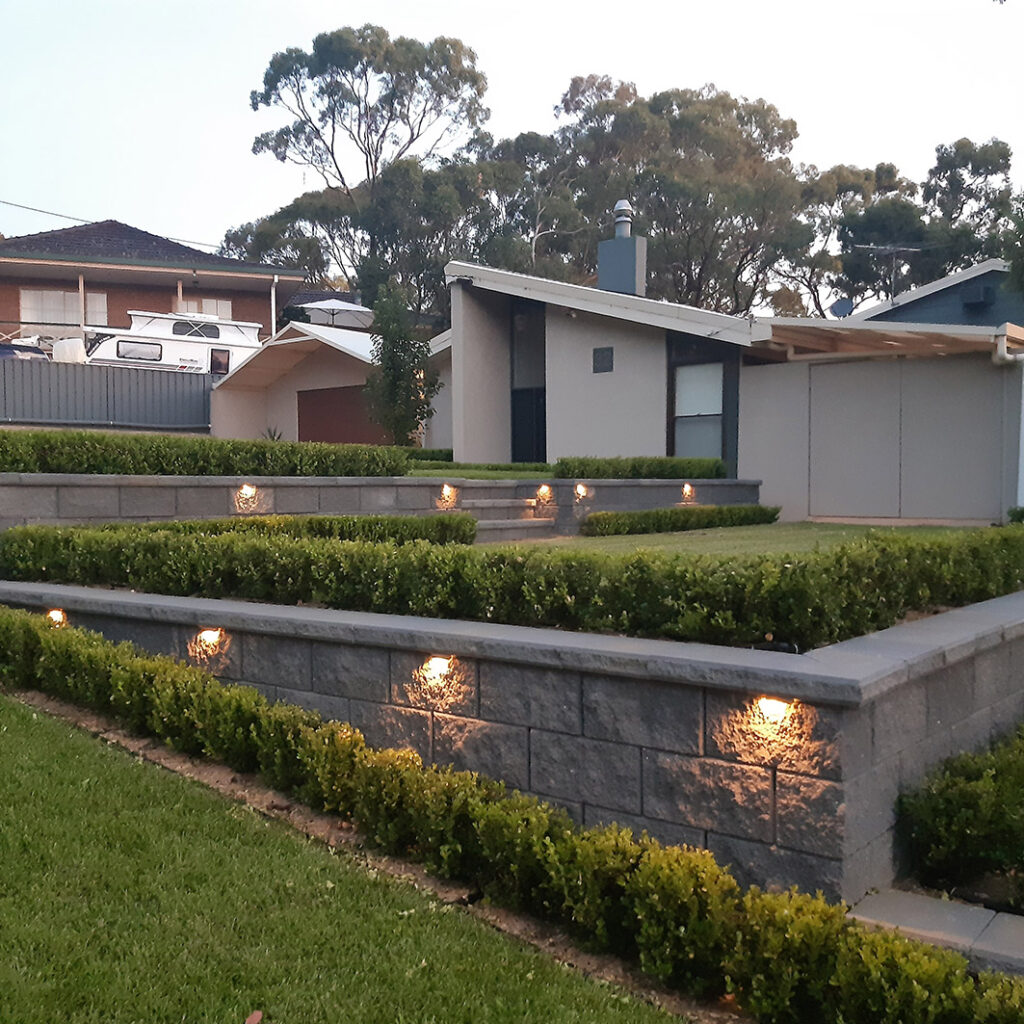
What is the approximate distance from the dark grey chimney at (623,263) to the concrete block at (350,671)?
14720mm

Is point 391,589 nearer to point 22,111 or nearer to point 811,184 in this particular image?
point 22,111

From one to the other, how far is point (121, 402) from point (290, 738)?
17.1m

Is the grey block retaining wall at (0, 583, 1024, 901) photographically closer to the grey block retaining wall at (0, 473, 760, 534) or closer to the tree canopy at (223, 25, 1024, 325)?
the grey block retaining wall at (0, 473, 760, 534)

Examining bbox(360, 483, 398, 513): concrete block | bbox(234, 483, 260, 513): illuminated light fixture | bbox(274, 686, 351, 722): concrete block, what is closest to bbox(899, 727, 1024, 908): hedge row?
bbox(274, 686, 351, 722): concrete block

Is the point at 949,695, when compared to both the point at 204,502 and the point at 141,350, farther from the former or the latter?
the point at 141,350

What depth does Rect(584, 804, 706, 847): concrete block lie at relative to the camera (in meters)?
3.70

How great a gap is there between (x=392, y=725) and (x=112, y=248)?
109 feet

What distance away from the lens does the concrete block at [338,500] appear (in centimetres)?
972

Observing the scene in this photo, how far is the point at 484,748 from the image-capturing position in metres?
4.29

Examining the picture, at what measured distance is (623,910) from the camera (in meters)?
3.38

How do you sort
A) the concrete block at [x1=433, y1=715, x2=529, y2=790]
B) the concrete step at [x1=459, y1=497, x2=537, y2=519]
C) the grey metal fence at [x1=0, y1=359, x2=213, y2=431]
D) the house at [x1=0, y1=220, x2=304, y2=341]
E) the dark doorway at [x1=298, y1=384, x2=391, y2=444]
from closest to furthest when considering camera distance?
the concrete block at [x1=433, y1=715, x2=529, y2=790] → the concrete step at [x1=459, y1=497, x2=537, y2=519] → the grey metal fence at [x1=0, y1=359, x2=213, y2=431] → the dark doorway at [x1=298, y1=384, x2=391, y2=444] → the house at [x1=0, y1=220, x2=304, y2=341]

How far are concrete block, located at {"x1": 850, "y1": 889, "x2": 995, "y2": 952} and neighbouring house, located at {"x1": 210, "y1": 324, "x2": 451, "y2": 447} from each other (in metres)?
16.9

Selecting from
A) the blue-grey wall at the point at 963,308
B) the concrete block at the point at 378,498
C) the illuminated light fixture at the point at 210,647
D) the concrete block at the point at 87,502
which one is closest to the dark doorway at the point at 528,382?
the blue-grey wall at the point at 963,308

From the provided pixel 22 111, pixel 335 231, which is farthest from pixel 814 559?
pixel 335 231
